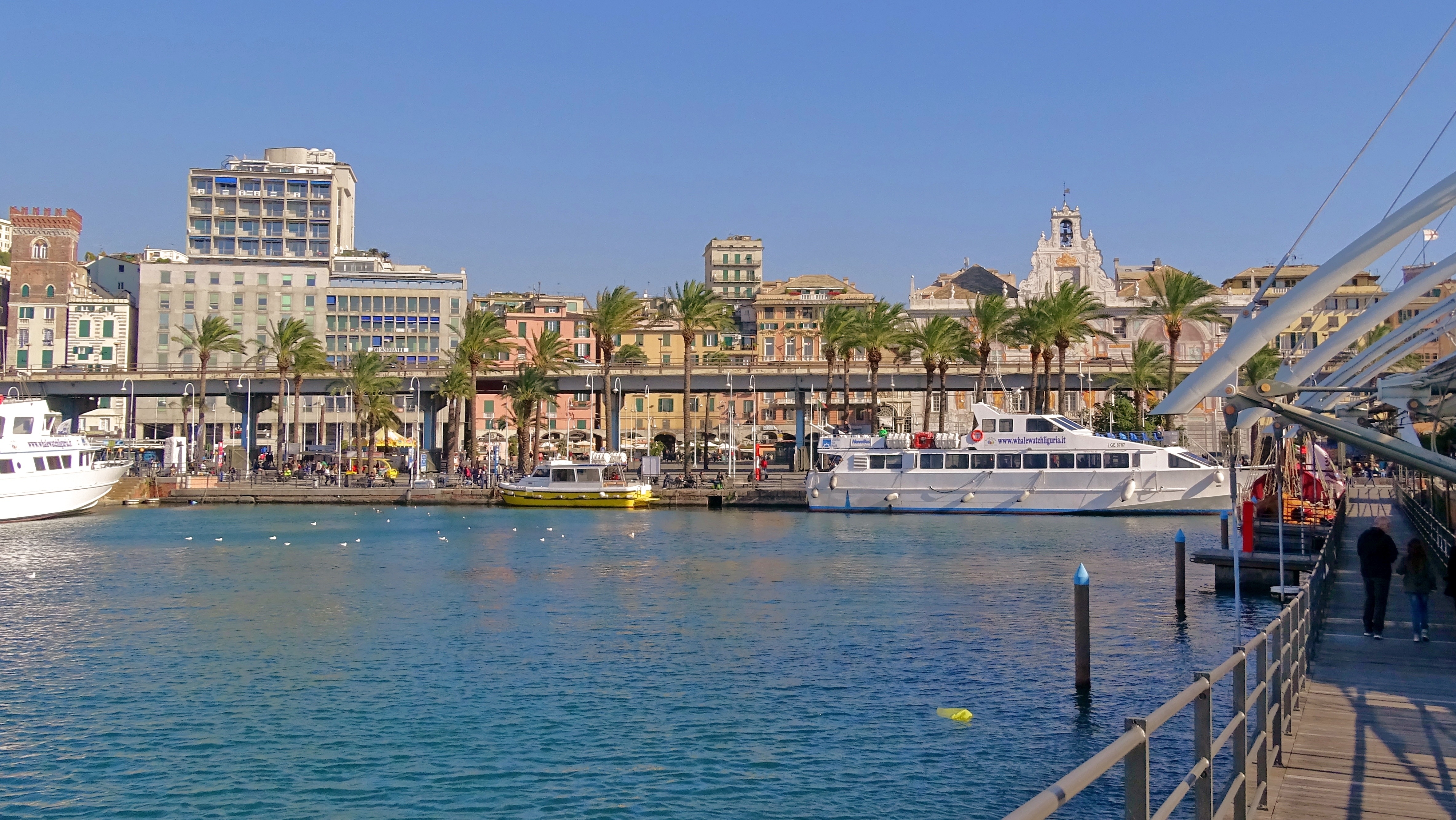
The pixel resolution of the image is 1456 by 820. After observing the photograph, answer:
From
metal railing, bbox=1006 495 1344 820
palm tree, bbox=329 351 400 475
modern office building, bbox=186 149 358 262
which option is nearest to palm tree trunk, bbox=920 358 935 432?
palm tree, bbox=329 351 400 475

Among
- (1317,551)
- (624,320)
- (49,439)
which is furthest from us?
(624,320)

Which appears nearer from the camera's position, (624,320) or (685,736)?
(685,736)

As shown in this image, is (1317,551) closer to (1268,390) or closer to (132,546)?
(1268,390)

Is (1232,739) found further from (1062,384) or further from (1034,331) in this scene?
(1062,384)

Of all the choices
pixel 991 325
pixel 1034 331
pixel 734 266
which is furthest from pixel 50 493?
pixel 734 266

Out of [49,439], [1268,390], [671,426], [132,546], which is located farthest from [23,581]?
[671,426]

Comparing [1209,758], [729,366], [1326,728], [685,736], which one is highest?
[729,366]

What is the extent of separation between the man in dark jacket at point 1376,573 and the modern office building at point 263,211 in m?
143

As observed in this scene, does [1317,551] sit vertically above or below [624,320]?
below

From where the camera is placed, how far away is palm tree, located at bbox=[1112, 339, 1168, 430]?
86.2 m

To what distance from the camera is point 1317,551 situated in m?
35.2

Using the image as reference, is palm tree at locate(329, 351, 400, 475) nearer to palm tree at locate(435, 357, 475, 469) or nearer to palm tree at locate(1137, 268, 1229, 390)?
palm tree at locate(435, 357, 475, 469)

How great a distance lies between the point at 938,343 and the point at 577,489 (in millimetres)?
27578

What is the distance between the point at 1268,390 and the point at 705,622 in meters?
15.4
